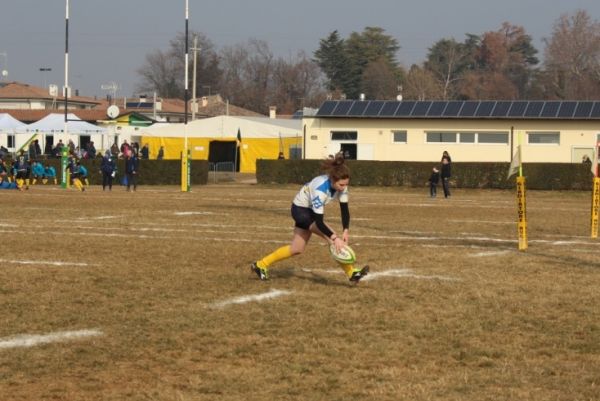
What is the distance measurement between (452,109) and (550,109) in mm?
5286

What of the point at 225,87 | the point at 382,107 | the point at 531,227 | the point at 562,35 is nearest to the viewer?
the point at 531,227

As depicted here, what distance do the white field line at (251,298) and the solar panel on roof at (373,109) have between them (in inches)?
1844

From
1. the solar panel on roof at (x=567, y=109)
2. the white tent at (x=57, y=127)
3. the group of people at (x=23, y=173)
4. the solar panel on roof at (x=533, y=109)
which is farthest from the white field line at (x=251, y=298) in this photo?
the solar panel on roof at (x=533, y=109)

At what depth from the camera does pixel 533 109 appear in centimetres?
5634

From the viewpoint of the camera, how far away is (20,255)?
15328 millimetres

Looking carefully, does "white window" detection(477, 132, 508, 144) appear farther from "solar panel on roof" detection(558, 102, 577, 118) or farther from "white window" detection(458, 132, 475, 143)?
"solar panel on roof" detection(558, 102, 577, 118)

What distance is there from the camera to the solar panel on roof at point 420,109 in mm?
57812

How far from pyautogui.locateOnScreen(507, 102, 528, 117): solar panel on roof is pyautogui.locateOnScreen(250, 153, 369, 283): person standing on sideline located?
4483cm

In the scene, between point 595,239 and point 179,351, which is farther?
point 595,239

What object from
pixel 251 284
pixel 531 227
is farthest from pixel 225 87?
pixel 251 284

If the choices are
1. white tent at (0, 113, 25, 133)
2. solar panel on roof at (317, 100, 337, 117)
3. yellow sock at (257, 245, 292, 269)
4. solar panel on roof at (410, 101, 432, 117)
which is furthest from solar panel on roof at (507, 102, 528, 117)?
yellow sock at (257, 245, 292, 269)

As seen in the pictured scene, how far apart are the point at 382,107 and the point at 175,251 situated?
4400 cm

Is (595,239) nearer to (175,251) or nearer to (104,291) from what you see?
(175,251)

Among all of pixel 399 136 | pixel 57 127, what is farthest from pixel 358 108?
pixel 57 127
